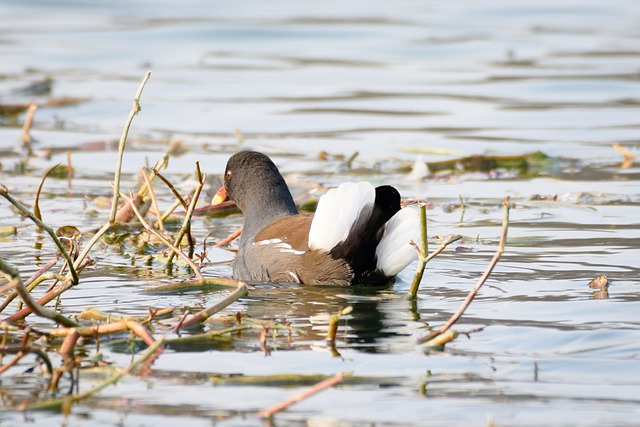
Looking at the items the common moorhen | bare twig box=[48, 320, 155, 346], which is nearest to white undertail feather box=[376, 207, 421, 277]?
the common moorhen

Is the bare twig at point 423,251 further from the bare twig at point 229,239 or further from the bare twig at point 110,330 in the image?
the bare twig at point 229,239

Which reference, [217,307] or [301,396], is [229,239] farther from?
[301,396]

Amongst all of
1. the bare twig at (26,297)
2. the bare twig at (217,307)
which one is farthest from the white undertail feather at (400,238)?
the bare twig at (26,297)

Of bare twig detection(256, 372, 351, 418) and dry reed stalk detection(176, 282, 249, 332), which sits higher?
dry reed stalk detection(176, 282, 249, 332)

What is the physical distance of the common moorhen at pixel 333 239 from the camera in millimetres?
5422

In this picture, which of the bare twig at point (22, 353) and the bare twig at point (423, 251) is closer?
the bare twig at point (22, 353)

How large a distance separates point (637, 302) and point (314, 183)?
3.41 metres

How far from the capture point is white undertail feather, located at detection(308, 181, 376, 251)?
17.7ft

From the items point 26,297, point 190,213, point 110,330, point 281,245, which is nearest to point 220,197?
Result: point 281,245

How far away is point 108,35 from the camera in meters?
17.8

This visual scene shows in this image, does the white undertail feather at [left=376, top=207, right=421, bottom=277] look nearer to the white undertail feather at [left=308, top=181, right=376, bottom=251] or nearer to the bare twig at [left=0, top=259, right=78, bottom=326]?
the white undertail feather at [left=308, top=181, right=376, bottom=251]

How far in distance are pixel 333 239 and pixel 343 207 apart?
0.22 metres

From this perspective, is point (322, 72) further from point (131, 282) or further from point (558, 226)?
point (131, 282)

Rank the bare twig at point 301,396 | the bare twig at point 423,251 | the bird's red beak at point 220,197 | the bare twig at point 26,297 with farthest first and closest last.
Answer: the bird's red beak at point 220,197
the bare twig at point 423,251
the bare twig at point 26,297
the bare twig at point 301,396
